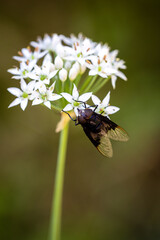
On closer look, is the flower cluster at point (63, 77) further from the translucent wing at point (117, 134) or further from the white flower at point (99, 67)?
the translucent wing at point (117, 134)

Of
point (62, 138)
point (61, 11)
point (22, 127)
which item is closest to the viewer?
point (62, 138)

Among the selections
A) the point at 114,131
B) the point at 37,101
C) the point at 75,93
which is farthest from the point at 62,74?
the point at 114,131

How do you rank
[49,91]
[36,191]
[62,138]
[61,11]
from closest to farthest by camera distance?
[49,91], [62,138], [36,191], [61,11]

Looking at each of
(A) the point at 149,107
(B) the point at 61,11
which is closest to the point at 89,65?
(A) the point at 149,107

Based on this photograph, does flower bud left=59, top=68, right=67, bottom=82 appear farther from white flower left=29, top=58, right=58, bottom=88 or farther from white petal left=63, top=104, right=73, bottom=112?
white petal left=63, top=104, right=73, bottom=112

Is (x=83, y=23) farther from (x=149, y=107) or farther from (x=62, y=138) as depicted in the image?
(x=62, y=138)

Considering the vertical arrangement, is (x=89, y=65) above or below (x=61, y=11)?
below

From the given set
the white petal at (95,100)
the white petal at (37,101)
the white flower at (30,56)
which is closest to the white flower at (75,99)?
the white petal at (95,100)
